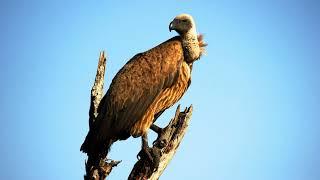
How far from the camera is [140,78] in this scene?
343 inches

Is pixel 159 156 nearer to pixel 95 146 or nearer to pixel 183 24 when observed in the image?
pixel 95 146

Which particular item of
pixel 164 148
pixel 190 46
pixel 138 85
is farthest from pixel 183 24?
pixel 164 148

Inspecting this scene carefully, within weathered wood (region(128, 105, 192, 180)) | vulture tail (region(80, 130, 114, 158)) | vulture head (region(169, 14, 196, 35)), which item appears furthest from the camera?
vulture head (region(169, 14, 196, 35))

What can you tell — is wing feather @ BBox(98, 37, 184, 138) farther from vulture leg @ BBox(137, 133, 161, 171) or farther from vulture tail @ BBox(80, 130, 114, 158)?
vulture leg @ BBox(137, 133, 161, 171)

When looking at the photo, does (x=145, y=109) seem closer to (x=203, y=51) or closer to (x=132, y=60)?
(x=132, y=60)

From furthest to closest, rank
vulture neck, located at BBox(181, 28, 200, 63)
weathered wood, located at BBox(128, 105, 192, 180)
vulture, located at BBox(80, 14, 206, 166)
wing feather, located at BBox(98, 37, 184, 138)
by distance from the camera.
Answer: vulture neck, located at BBox(181, 28, 200, 63) → wing feather, located at BBox(98, 37, 184, 138) → vulture, located at BBox(80, 14, 206, 166) → weathered wood, located at BBox(128, 105, 192, 180)

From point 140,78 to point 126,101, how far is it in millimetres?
541

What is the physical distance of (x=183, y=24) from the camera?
9289mm

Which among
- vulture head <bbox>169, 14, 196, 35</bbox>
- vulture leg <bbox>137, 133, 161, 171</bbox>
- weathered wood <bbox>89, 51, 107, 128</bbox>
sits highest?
vulture head <bbox>169, 14, 196, 35</bbox>

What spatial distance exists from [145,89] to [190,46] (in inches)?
50.0

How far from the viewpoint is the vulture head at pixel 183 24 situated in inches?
364

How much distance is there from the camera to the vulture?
8.17 meters

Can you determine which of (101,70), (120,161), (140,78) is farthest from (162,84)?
(120,161)

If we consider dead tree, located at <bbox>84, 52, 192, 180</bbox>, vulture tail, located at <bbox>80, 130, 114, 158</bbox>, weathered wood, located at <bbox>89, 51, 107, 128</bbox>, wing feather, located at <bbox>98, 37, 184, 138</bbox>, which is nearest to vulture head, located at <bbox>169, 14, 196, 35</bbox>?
wing feather, located at <bbox>98, 37, 184, 138</bbox>
